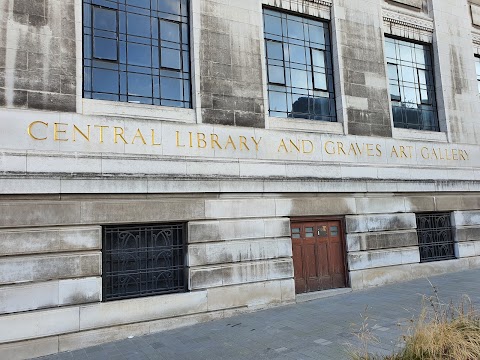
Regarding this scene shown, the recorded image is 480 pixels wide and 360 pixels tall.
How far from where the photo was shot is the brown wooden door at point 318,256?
11.1 meters

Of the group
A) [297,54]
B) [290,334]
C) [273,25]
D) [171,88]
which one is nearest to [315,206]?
[290,334]

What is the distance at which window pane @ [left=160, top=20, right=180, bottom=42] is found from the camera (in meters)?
10.3

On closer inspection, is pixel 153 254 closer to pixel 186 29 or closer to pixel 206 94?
pixel 206 94

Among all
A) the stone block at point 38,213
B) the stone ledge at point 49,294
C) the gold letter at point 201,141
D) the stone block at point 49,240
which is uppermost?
the gold letter at point 201,141

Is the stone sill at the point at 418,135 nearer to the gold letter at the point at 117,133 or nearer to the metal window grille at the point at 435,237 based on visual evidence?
the metal window grille at the point at 435,237

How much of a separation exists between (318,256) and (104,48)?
8.11m

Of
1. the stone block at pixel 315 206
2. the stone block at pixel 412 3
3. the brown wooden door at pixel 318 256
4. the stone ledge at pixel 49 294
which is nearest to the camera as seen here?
the stone ledge at pixel 49 294

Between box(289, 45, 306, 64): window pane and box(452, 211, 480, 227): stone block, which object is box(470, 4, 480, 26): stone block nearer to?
box(452, 211, 480, 227): stone block

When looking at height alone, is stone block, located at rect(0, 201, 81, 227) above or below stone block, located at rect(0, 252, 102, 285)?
above

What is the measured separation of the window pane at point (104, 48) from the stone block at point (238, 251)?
5.10 meters

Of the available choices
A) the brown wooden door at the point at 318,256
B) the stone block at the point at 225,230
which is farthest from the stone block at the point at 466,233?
the stone block at the point at 225,230

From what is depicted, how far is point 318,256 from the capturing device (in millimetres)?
11430

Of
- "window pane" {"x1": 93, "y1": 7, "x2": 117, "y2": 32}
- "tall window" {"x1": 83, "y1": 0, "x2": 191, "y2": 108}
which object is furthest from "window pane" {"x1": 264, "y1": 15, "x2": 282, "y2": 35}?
"window pane" {"x1": 93, "y1": 7, "x2": 117, "y2": 32}

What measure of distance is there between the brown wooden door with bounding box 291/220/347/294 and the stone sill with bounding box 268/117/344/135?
2.79 meters
